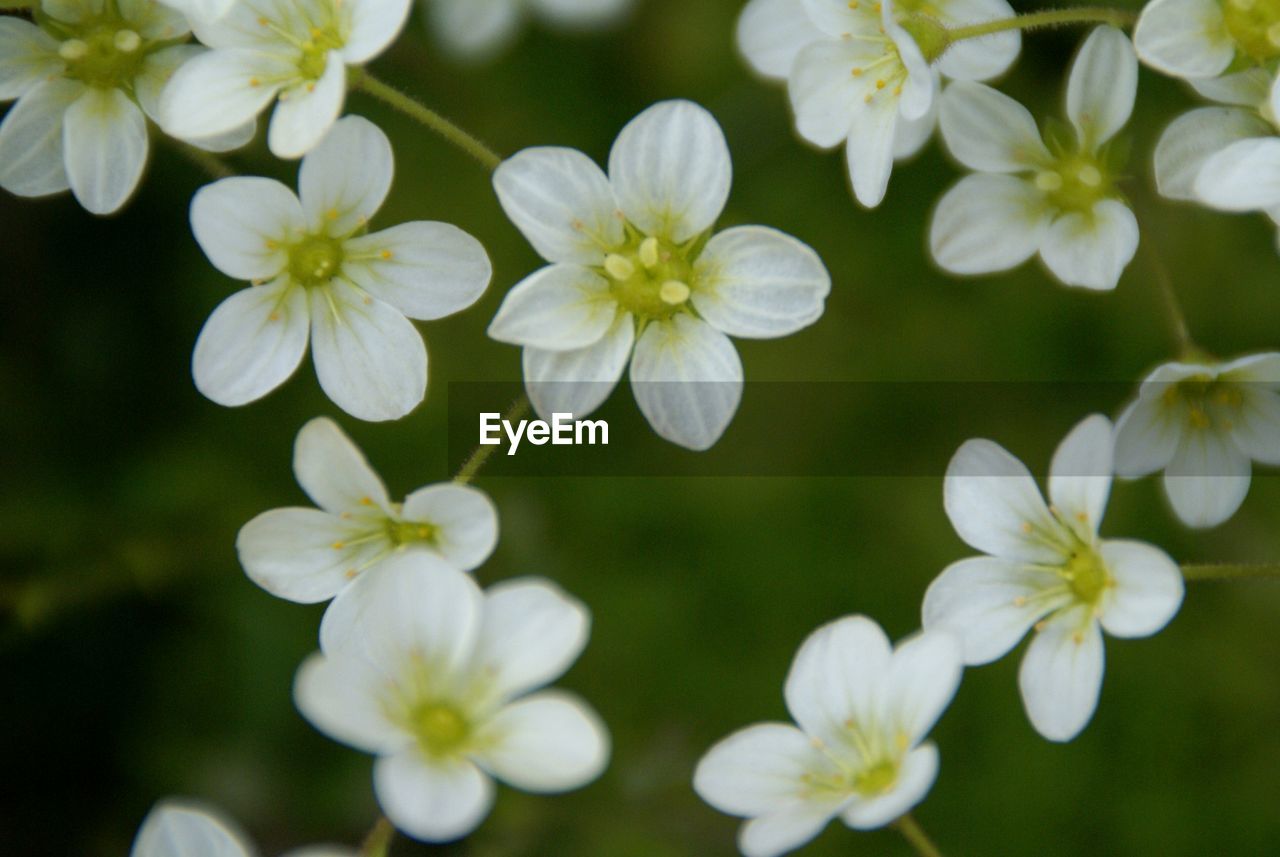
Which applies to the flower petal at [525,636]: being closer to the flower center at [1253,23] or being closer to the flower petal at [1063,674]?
the flower petal at [1063,674]

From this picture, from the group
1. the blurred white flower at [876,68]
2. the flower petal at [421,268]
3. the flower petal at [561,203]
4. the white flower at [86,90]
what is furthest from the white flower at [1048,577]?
the white flower at [86,90]

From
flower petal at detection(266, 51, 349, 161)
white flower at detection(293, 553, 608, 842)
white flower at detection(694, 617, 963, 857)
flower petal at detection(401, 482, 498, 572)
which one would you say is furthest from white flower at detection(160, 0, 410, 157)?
white flower at detection(694, 617, 963, 857)

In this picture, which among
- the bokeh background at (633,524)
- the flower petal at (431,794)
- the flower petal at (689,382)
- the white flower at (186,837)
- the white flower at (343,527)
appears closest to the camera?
the flower petal at (431,794)

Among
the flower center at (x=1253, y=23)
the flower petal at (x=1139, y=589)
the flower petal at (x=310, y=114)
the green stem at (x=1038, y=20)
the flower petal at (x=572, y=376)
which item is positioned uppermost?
the flower center at (x=1253, y=23)

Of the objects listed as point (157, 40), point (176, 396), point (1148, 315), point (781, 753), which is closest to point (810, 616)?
point (1148, 315)

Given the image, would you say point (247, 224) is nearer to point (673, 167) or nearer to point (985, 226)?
point (673, 167)

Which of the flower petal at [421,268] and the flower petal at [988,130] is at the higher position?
the flower petal at [988,130]

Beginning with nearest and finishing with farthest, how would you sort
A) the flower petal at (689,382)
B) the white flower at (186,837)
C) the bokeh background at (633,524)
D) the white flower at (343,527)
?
the white flower at (186,837) < the white flower at (343,527) < the flower petal at (689,382) < the bokeh background at (633,524)
